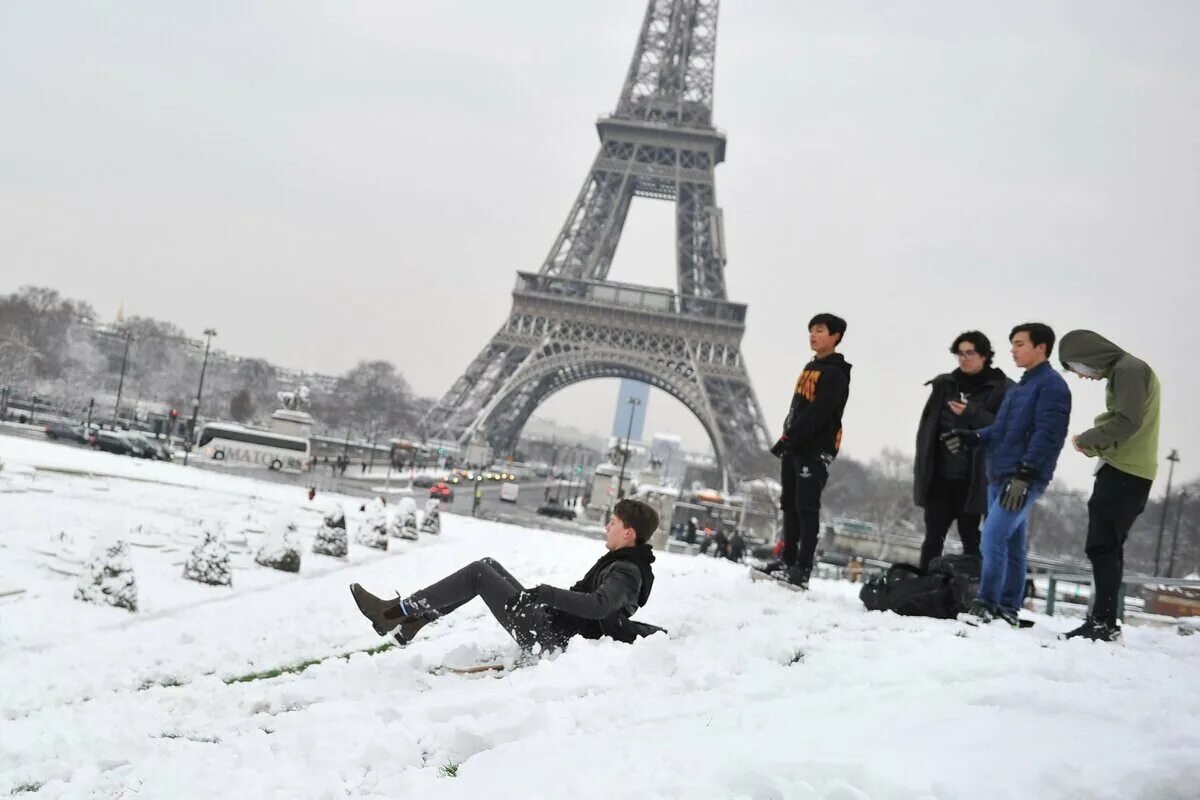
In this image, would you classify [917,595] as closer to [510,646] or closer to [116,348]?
[510,646]

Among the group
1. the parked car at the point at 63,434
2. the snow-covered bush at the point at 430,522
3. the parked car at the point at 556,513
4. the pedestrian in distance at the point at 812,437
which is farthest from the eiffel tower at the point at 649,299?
the pedestrian in distance at the point at 812,437

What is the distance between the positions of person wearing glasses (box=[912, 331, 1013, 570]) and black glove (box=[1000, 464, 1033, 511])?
781 millimetres

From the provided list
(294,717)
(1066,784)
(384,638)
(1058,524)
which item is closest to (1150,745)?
(1066,784)

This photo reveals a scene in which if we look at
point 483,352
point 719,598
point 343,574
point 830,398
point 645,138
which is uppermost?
point 645,138

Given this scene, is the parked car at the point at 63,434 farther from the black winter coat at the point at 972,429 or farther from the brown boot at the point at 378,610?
the black winter coat at the point at 972,429

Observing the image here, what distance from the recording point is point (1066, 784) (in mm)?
2295

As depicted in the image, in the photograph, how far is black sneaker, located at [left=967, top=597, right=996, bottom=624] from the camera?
5.72 metres

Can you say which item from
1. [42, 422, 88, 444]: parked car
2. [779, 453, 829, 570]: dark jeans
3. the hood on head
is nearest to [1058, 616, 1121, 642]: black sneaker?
the hood on head

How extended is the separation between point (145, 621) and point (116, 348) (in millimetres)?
104952

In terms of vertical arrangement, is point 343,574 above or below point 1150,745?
below

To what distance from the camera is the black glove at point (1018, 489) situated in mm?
5699

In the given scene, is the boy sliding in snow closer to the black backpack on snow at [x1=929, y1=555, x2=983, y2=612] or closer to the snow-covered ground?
the snow-covered ground

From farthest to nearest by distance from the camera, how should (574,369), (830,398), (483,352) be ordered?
(574,369) < (483,352) < (830,398)

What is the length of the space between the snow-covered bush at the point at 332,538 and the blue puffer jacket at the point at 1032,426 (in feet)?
25.5
